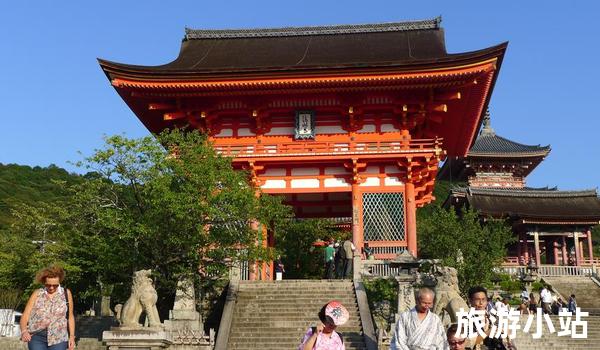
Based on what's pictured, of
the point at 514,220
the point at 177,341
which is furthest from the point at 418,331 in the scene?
the point at 514,220

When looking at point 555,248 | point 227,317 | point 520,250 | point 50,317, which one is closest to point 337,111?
point 227,317

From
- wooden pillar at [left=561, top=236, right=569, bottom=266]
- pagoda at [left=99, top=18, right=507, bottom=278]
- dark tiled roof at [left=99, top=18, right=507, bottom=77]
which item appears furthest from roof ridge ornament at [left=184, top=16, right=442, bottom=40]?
wooden pillar at [left=561, top=236, right=569, bottom=266]

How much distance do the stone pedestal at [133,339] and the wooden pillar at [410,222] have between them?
1181 centimetres

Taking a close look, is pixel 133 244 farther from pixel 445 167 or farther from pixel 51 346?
pixel 445 167

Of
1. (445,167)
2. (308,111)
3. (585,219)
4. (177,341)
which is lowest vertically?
(177,341)

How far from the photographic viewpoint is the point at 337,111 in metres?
24.7

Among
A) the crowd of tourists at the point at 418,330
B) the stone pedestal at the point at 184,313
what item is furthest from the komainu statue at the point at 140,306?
the crowd of tourists at the point at 418,330

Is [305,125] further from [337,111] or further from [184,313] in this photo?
[184,313]

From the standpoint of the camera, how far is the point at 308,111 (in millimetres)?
24688

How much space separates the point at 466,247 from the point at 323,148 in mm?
6181

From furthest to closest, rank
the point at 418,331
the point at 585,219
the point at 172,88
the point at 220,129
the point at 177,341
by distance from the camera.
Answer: the point at 585,219
the point at 220,129
the point at 172,88
the point at 177,341
the point at 418,331

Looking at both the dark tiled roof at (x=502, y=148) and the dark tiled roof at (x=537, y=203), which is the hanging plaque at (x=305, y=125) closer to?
the dark tiled roof at (x=537, y=203)

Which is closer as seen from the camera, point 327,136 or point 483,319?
point 483,319

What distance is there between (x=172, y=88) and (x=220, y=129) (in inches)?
103
